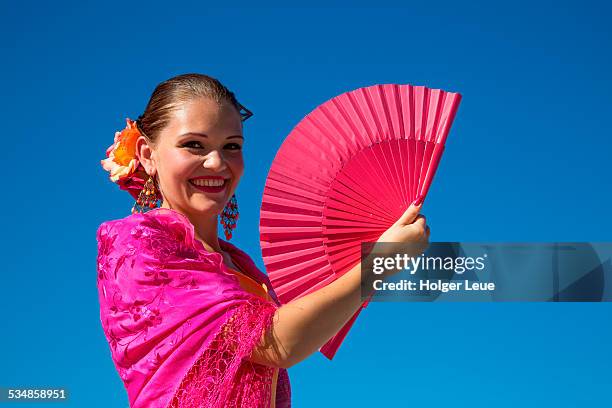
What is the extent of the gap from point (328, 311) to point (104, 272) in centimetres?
79

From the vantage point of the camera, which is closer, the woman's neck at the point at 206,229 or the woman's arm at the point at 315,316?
the woman's arm at the point at 315,316

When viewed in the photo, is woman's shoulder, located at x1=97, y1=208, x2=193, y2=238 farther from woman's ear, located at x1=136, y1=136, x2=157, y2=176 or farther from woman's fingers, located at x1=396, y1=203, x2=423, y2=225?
woman's fingers, located at x1=396, y1=203, x2=423, y2=225

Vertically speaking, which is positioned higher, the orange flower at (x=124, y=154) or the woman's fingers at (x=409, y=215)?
the orange flower at (x=124, y=154)

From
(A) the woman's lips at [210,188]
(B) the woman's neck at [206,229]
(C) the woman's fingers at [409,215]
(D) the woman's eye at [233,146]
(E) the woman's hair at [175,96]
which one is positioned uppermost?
(E) the woman's hair at [175,96]

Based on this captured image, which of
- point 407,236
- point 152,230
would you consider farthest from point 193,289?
point 407,236

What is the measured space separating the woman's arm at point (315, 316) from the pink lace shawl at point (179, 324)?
0.05 m

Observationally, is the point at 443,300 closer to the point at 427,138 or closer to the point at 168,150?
the point at 427,138

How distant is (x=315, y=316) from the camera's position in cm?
217

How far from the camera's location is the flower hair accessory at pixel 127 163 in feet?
9.05

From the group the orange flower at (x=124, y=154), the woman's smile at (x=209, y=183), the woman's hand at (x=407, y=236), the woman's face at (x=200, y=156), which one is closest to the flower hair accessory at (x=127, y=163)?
the orange flower at (x=124, y=154)

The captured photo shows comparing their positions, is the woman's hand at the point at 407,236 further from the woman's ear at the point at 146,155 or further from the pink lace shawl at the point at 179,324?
the woman's ear at the point at 146,155

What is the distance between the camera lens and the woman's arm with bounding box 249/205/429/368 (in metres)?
2.18

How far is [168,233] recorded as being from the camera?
2.48 meters

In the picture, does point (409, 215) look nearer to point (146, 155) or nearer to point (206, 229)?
point (206, 229)
